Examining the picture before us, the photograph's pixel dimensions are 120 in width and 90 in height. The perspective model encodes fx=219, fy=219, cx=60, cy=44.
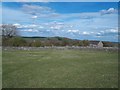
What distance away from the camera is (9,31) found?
686 cm

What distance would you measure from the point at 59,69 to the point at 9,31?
6.55ft

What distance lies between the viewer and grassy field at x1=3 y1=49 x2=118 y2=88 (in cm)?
580

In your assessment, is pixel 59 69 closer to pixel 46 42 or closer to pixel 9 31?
pixel 46 42

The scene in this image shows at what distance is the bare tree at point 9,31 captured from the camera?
6664 millimetres

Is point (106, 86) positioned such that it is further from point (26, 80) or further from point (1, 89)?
point (1, 89)

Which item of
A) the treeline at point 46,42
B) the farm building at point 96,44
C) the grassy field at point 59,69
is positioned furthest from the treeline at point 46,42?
the grassy field at point 59,69

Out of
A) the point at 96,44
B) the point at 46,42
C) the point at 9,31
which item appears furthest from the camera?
the point at 96,44

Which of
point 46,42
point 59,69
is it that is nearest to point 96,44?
point 59,69

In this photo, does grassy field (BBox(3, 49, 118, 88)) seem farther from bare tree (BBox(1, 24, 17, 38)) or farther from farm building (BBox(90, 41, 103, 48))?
bare tree (BBox(1, 24, 17, 38))

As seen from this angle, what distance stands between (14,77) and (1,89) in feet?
2.36

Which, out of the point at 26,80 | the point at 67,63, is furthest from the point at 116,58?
the point at 26,80

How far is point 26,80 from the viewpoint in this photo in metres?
6.05

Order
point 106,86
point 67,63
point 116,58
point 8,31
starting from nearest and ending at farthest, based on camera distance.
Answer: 1. point 106,86
2. point 8,31
3. point 116,58
4. point 67,63

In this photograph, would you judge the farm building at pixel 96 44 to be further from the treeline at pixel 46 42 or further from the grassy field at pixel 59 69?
the grassy field at pixel 59 69
